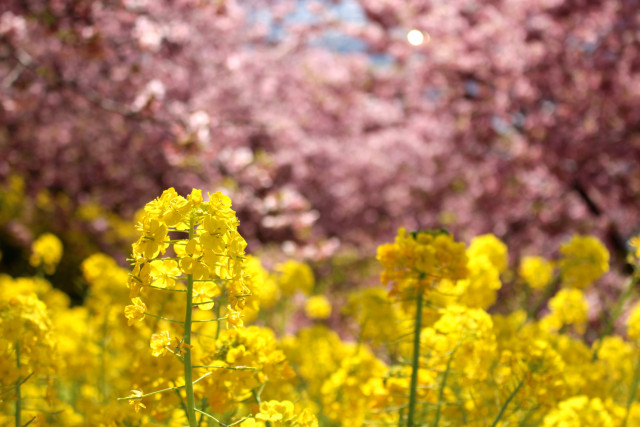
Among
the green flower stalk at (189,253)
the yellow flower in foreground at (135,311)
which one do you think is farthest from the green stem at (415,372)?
the yellow flower in foreground at (135,311)

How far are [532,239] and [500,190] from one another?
0.89 m

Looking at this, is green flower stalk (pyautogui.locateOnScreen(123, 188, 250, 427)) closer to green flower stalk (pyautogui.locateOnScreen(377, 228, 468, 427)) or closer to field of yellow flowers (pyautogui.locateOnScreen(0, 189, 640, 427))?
field of yellow flowers (pyautogui.locateOnScreen(0, 189, 640, 427))

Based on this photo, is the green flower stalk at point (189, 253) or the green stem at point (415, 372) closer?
the green flower stalk at point (189, 253)

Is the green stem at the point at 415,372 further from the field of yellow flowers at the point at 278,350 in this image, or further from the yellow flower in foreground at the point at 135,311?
the yellow flower in foreground at the point at 135,311

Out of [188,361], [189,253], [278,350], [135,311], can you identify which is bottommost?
[278,350]

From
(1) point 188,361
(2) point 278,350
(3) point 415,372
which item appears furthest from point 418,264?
(1) point 188,361

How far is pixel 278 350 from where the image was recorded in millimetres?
2354

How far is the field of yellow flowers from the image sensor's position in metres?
1.49

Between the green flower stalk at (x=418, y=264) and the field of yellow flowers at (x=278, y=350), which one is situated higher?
the green flower stalk at (x=418, y=264)

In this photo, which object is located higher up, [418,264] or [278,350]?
[418,264]

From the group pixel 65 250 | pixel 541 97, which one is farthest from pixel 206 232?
pixel 65 250

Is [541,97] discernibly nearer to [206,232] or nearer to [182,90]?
[182,90]

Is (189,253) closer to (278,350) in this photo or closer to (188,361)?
(188,361)

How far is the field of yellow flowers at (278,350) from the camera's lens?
1.49 meters
